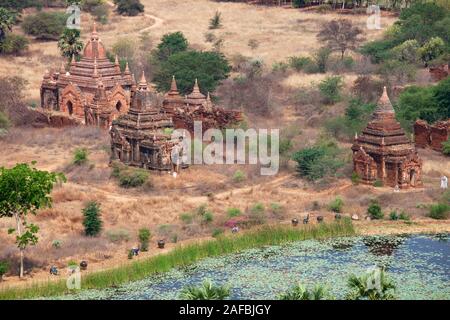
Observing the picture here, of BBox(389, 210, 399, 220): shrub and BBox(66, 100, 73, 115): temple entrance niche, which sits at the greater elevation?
BBox(66, 100, 73, 115): temple entrance niche

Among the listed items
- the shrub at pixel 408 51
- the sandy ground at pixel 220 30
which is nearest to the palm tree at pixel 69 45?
the sandy ground at pixel 220 30

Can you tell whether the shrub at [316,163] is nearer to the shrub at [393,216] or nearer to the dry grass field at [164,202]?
the dry grass field at [164,202]

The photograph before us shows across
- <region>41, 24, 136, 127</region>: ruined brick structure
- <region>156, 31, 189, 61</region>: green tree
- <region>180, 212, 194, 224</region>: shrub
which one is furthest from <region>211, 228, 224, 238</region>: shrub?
<region>156, 31, 189, 61</region>: green tree

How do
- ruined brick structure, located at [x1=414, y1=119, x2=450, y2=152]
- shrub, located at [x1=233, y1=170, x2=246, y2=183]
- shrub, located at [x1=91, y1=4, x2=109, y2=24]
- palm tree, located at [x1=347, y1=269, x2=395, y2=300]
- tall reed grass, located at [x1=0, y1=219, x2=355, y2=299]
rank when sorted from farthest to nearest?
shrub, located at [x1=91, y1=4, x2=109, y2=24], ruined brick structure, located at [x1=414, y1=119, x2=450, y2=152], shrub, located at [x1=233, y1=170, x2=246, y2=183], tall reed grass, located at [x1=0, y1=219, x2=355, y2=299], palm tree, located at [x1=347, y1=269, x2=395, y2=300]

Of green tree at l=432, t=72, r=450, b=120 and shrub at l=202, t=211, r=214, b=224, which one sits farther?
green tree at l=432, t=72, r=450, b=120

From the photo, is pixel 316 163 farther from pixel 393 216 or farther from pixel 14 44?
pixel 14 44

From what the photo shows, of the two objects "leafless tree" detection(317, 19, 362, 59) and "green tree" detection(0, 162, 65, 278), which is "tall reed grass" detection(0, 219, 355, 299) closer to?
"green tree" detection(0, 162, 65, 278)

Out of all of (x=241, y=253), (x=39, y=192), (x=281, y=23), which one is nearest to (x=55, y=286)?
(x=39, y=192)
